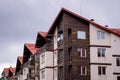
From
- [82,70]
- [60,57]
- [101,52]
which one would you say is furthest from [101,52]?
[60,57]

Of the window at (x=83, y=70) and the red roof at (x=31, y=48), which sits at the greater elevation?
the red roof at (x=31, y=48)

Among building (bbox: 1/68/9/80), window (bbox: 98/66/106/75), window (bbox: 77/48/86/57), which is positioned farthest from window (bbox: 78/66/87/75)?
building (bbox: 1/68/9/80)

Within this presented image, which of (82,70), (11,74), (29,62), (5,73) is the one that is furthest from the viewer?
(5,73)

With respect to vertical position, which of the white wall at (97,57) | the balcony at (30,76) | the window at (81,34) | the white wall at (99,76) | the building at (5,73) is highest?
the window at (81,34)

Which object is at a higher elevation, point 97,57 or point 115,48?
point 115,48

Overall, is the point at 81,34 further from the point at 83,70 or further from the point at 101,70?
the point at 101,70

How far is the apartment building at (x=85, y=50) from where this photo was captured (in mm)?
59594

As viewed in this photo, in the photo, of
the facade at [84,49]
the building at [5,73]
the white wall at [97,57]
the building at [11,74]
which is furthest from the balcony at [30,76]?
the building at [5,73]

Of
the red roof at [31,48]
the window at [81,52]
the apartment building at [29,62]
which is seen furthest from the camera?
the red roof at [31,48]

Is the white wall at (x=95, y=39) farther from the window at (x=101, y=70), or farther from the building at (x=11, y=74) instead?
the building at (x=11, y=74)

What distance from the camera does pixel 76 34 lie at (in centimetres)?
6019

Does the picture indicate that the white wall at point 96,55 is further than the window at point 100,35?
No

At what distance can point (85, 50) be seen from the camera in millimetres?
60531

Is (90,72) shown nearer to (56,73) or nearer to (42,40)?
(56,73)
